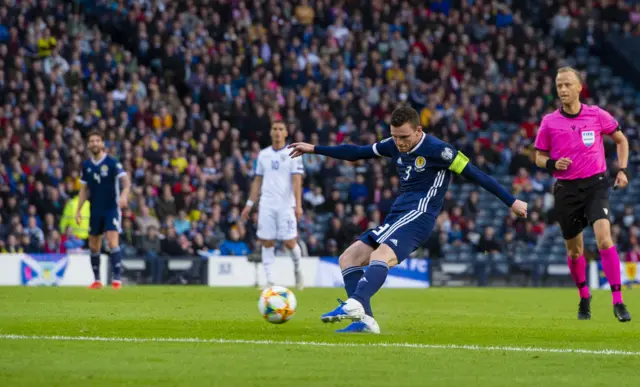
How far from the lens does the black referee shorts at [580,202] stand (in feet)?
40.1

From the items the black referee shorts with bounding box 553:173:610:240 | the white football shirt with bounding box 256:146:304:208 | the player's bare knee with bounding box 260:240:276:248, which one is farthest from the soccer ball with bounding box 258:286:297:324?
the player's bare knee with bounding box 260:240:276:248

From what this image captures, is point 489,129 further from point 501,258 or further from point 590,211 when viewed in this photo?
point 590,211

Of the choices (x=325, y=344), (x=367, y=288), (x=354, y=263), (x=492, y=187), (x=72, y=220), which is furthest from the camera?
(x=72, y=220)

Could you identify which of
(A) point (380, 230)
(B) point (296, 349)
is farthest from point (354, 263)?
(B) point (296, 349)

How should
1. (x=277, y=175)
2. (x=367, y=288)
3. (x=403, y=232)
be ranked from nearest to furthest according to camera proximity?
(x=367, y=288) < (x=403, y=232) < (x=277, y=175)

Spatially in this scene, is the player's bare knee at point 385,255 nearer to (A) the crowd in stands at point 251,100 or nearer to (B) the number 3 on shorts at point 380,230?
(B) the number 3 on shorts at point 380,230

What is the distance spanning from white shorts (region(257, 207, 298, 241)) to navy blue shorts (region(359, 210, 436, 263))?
7.90 meters

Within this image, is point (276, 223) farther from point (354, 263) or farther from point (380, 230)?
point (380, 230)

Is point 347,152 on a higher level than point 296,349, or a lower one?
higher

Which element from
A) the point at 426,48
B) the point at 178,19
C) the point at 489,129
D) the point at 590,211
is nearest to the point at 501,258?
the point at 489,129

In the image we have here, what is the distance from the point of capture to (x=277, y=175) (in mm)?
17922

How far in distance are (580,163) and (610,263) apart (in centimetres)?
109

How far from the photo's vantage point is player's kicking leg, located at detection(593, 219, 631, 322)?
1194 cm

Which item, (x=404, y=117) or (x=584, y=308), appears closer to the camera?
(x=404, y=117)
